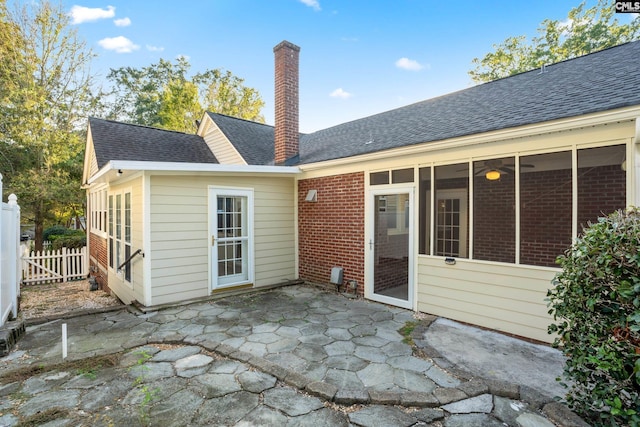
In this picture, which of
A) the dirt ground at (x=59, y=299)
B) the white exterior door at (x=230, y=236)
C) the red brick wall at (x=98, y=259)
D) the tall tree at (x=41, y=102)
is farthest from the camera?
the tall tree at (x=41, y=102)

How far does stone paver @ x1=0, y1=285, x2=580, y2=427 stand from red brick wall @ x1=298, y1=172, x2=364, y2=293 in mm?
1808

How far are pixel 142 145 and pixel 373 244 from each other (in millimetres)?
7972

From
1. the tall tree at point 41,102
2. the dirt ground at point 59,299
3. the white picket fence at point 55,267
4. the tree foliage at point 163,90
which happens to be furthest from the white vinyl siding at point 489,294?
the tree foliage at point 163,90

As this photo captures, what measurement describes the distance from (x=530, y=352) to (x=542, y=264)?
44.7 inches

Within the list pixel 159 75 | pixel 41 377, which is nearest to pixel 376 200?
pixel 41 377

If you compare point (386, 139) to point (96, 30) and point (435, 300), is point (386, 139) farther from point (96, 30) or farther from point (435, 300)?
point (96, 30)

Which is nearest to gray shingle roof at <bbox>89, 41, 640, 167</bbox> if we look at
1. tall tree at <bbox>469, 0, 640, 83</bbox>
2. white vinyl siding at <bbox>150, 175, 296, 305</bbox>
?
white vinyl siding at <bbox>150, 175, 296, 305</bbox>

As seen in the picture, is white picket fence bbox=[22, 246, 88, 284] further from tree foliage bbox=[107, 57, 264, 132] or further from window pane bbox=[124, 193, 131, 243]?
tree foliage bbox=[107, 57, 264, 132]

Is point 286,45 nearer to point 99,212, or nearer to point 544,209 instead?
point 544,209

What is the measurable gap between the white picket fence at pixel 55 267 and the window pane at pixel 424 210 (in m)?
11.4

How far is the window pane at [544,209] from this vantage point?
3967 mm

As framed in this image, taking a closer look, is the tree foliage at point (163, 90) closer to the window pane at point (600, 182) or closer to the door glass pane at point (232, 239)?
the door glass pane at point (232, 239)

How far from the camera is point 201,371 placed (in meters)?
3.22

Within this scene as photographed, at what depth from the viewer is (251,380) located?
9.98 feet
